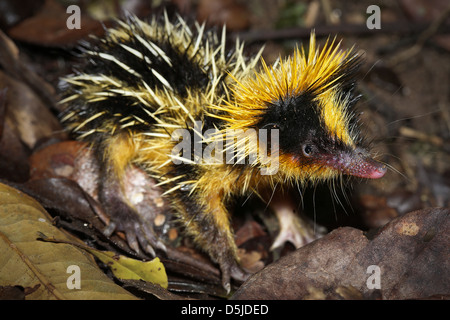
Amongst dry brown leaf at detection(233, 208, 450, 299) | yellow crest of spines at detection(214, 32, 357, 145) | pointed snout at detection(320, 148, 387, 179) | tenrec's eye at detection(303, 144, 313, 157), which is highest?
yellow crest of spines at detection(214, 32, 357, 145)

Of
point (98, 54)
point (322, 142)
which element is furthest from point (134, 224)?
point (322, 142)

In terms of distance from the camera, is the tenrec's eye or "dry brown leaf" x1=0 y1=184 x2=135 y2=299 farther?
the tenrec's eye

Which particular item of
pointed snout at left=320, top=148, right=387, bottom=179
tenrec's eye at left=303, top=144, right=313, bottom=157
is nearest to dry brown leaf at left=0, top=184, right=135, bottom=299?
tenrec's eye at left=303, top=144, right=313, bottom=157

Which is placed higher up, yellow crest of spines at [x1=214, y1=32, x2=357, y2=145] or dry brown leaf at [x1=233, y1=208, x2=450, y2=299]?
yellow crest of spines at [x1=214, y1=32, x2=357, y2=145]

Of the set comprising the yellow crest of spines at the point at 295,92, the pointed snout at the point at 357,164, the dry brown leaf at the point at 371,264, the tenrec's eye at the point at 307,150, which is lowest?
the dry brown leaf at the point at 371,264

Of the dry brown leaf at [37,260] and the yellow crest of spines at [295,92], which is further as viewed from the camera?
the yellow crest of spines at [295,92]

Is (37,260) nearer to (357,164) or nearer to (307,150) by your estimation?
(307,150)

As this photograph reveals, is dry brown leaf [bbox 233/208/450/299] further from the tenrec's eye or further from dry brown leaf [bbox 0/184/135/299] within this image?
dry brown leaf [bbox 0/184/135/299]

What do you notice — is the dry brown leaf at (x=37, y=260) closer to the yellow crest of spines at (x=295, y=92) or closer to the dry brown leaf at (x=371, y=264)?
the dry brown leaf at (x=371, y=264)

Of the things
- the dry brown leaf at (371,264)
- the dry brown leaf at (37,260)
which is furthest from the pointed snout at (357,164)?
the dry brown leaf at (37,260)

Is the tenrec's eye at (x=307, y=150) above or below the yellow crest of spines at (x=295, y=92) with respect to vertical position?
below

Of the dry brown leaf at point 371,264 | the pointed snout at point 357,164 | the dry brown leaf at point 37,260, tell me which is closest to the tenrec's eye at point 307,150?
the pointed snout at point 357,164

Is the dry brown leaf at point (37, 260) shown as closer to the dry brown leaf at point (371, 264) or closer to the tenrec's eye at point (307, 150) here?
the dry brown leaf at point (371, 264)
